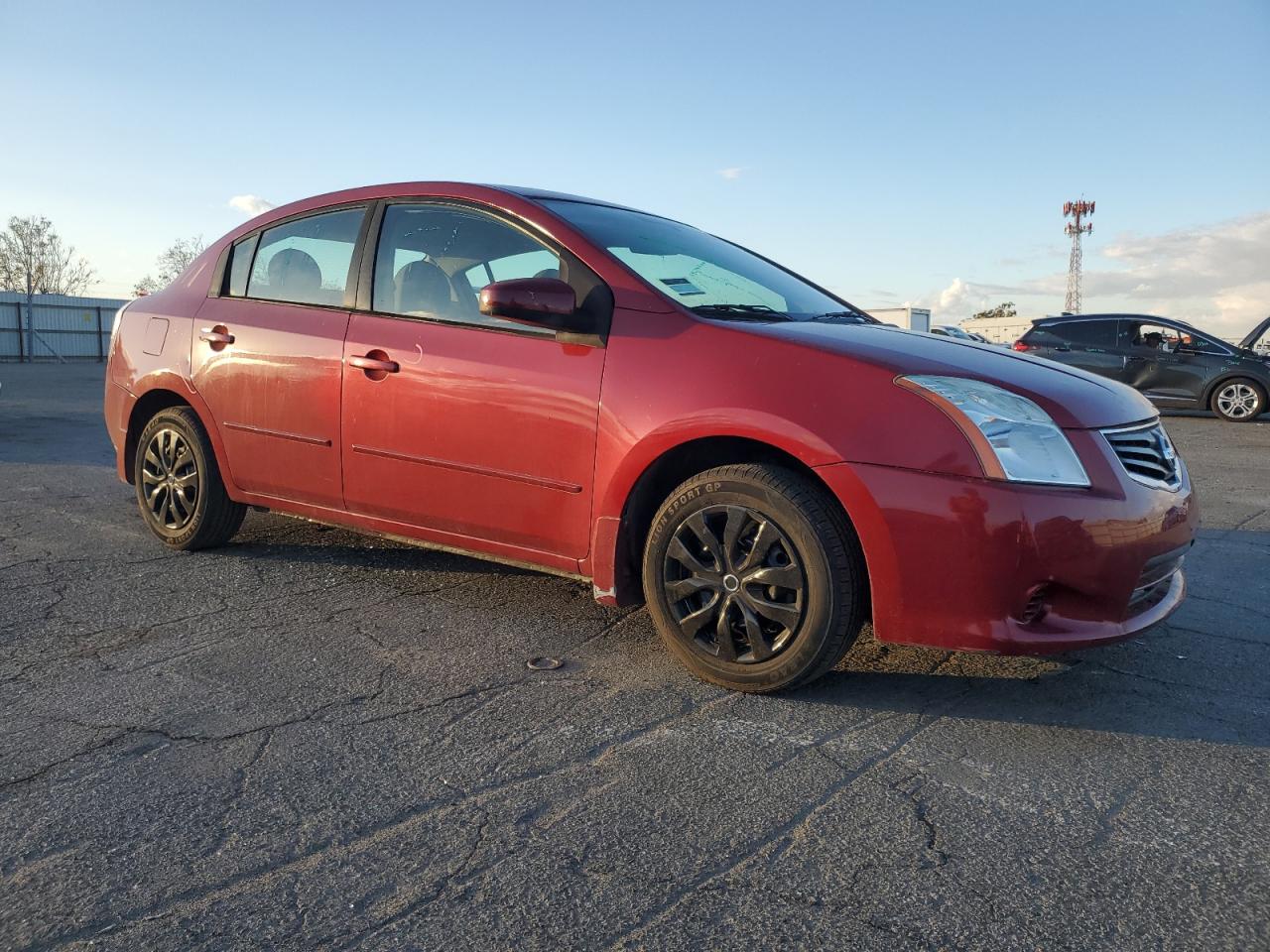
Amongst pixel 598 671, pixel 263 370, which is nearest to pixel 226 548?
pixel 263 370

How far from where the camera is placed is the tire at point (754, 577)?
298 cm

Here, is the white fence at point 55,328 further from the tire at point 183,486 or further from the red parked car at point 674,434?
the red parked car at point 674,434

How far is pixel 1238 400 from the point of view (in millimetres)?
14156

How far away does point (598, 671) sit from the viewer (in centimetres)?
334

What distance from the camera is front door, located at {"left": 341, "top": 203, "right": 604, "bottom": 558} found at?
347cm

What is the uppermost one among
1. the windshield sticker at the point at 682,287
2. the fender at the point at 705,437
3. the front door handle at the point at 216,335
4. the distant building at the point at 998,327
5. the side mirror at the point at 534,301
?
the distant building at the point at 998,327

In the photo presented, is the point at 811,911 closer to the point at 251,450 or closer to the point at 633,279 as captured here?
the point at 633,279

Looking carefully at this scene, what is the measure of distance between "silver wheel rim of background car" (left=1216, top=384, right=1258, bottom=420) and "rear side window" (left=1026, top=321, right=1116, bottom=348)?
1643 mm

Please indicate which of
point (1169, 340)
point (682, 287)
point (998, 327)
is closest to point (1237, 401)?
point (1169, 340)

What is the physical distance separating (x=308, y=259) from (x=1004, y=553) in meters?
3.16

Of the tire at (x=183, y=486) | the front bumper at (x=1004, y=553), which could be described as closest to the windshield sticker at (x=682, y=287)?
the front bumper at (x=1004, y=553)

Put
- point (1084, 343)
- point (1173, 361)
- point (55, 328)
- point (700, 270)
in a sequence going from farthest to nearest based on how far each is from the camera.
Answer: point (55, 328), point (1084, 343), point (1173, 361), point (700, 270)

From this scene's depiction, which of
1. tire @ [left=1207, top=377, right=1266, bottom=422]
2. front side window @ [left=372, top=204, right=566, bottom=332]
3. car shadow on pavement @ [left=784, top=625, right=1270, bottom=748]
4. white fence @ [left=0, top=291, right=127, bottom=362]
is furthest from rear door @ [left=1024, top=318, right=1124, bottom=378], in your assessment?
white fence @ [left=0, top=291, right=127, bottom=362]

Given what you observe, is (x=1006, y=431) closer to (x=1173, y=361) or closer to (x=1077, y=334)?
(x=1077, y=334)
